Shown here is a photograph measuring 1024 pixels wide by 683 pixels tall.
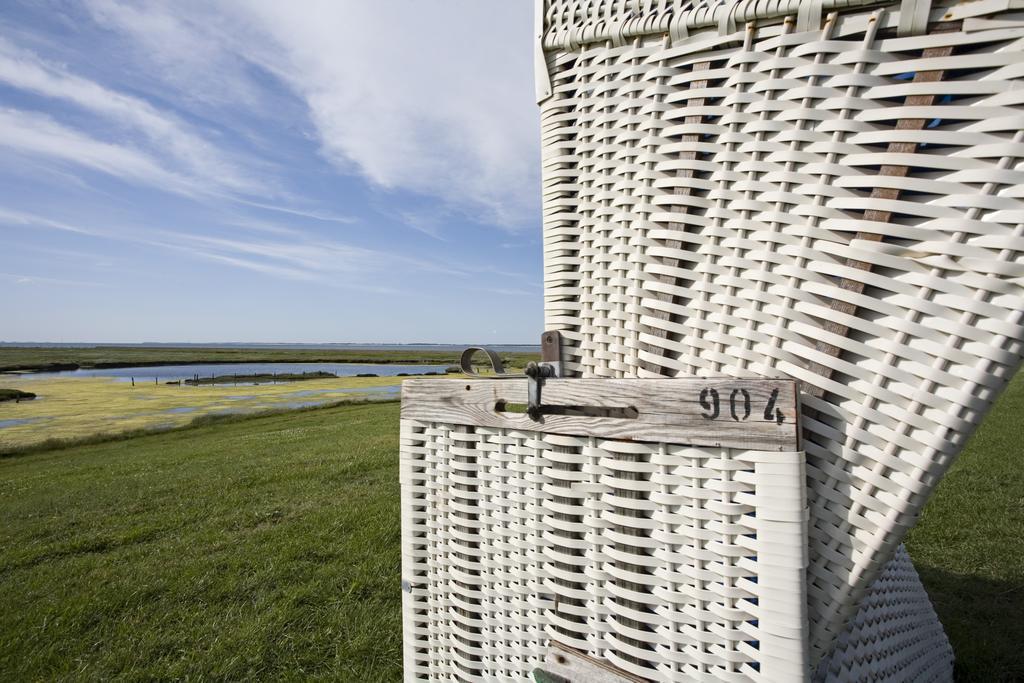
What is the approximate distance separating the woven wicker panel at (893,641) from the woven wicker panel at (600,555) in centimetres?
53

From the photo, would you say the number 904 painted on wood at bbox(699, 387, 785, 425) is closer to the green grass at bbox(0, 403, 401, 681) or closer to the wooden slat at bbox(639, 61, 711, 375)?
the wooden slat at bbox(639, 61, 711, 375)

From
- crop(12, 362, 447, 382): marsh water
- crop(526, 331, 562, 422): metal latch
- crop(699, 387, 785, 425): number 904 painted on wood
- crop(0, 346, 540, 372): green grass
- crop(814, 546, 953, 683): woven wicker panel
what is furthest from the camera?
crop(0, 346, 540, 372): green grass

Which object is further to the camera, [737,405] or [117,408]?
[117,408]

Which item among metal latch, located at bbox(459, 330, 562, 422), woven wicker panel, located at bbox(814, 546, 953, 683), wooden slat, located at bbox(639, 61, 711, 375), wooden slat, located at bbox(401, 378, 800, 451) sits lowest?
woven wicker panel, located at bbox(814, 546, 953, 683)

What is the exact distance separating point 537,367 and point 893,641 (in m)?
1.71

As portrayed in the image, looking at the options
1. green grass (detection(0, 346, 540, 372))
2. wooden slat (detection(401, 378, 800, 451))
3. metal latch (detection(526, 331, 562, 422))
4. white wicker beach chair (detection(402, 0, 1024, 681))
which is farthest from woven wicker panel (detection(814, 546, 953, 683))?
green grass (detection(0, 346, 540, 372))

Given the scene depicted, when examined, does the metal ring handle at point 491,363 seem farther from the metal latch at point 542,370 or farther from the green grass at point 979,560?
the green grass at point 979,560

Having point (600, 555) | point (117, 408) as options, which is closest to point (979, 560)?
point (600, 555)

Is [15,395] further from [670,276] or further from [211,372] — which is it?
[670,276]

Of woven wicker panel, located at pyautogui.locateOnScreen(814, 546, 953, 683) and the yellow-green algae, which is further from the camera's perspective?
the yellow-green algae

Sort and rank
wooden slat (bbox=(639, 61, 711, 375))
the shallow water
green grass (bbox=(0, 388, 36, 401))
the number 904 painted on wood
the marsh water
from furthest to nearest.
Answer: the marsh water < the shallow water < green grass (bbox=(0, 388, 36, 401)) < wooden slat (bbox=(639, 61, 711, 375)) < the number 904 painted on wood

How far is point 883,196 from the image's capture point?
1.05 m

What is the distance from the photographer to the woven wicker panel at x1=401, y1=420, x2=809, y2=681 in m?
1.08

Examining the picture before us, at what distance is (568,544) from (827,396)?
2.31ft
